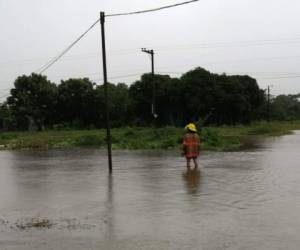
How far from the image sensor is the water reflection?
13.7 m

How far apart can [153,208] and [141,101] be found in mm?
65748

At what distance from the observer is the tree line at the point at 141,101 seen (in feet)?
241

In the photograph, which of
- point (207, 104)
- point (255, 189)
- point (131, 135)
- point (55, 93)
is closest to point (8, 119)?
point (55, 93)

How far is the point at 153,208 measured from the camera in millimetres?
10992

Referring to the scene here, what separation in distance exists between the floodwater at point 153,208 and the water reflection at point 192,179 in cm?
2

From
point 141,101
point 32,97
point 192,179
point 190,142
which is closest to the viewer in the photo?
point 192,179

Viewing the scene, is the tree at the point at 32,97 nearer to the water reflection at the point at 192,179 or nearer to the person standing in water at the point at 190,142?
the person standing in water at the point at 190,142

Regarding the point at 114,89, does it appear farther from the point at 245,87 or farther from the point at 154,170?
the point at 154,170

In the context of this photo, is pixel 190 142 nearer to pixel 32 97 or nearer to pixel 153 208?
pixel 153 208

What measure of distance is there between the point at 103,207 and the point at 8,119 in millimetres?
79079

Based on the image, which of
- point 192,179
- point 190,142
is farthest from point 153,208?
point 190,142

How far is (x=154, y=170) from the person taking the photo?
18922 millimetres

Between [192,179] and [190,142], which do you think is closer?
[192,179]

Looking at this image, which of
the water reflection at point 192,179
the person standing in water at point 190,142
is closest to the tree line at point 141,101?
the person standing in water at point 190,142
